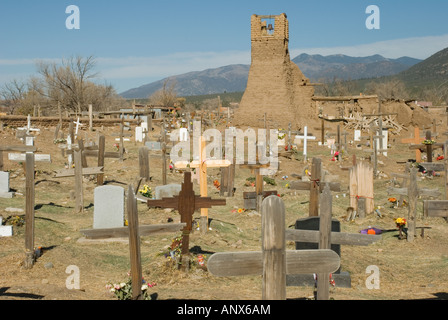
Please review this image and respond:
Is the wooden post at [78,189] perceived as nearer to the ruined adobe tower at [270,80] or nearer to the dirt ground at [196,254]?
the dirt ground at [196,254]

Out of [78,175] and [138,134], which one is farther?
[138,134]

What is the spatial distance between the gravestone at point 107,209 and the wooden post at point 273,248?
27.4 ft

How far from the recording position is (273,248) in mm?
4309

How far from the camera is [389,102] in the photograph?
46.7m

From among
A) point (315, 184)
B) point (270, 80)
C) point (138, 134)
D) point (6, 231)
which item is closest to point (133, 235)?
point (315, 184)

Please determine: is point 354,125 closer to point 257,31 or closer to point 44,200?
point 257,31

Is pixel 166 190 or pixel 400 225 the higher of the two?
pixel 166 190

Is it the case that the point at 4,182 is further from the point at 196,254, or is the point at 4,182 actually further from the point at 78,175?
the point at 196,254

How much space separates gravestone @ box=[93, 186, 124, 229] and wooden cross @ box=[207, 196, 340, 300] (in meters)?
8.16

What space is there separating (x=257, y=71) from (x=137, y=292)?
107 feet

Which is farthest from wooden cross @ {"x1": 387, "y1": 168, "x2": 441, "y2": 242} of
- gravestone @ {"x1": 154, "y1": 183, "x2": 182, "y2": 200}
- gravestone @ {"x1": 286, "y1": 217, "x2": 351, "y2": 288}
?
gravestone @ {"x1": 154, "y1": 183, "x2": 182, "y2": 200}

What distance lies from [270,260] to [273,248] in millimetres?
108
